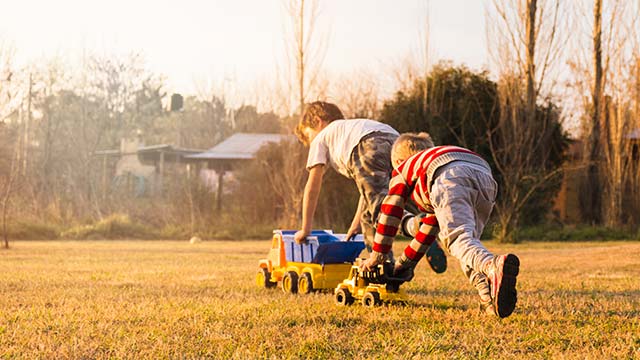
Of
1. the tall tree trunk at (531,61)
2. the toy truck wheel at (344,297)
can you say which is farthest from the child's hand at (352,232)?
the tall tree trunk at (531,61)

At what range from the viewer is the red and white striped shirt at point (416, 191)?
4680mm

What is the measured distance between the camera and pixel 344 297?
17.7 feet

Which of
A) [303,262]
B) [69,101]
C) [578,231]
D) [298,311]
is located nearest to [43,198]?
[69,101]

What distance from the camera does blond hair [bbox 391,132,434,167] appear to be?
5.10 metres

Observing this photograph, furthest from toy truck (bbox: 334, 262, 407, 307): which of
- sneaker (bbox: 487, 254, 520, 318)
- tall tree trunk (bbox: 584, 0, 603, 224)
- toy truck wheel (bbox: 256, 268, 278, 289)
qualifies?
tall tree trunk (bbox: 584, 0, 603, 224)

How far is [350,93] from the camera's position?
19922 millimetres

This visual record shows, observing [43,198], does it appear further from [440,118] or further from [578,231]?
[578,231]

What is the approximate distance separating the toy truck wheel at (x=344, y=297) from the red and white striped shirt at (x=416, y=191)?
485 millimetres

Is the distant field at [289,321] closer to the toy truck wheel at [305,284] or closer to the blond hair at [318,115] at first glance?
the toy truck wheel at [305,284]

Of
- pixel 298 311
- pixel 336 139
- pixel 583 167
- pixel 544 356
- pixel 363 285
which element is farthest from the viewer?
pixel 583 167

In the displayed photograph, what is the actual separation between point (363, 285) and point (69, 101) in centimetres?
→ 2963

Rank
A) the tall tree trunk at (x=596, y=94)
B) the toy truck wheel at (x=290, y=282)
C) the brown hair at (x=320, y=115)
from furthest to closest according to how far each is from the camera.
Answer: the tall tree trunk at (x=596, y=94) → the toy truck wheel at (x=290, y=282) → the brown hair at (x=320, y=115)

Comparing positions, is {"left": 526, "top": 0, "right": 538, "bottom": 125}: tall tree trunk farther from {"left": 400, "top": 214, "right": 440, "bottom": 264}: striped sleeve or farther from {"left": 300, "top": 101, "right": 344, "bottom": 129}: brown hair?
{"left": 400, "top": 214, "right": 440, "bottom": 264}: striped sleeve

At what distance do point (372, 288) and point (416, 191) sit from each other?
0.80 m
